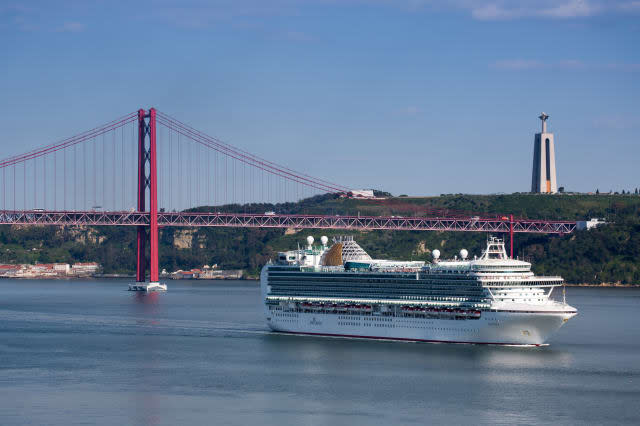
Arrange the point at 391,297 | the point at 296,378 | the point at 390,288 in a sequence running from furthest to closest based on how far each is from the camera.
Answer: the point at 390,288, the point at 391,297, the point at 296,378

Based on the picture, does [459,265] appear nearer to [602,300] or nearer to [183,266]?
[602,300]

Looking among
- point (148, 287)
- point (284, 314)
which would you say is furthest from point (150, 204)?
point (284, 314)

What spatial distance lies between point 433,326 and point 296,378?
10.2 m

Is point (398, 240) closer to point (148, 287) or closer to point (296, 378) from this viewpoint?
point (148, 287)

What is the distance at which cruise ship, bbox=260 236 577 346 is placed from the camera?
46.9 meters

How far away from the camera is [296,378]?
4069cm

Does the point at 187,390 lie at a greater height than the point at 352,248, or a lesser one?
lesser

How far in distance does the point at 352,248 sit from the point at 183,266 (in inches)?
4170

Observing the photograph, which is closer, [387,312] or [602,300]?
[387,312]

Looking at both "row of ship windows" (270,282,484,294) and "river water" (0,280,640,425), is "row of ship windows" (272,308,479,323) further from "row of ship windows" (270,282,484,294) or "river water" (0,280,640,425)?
"river water" (0,280,640,425)

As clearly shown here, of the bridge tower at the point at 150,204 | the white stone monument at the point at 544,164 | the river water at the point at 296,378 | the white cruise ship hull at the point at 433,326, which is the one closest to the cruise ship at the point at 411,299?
the white cruise ship hull at the point at 433,326

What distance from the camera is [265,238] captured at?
5994 inches

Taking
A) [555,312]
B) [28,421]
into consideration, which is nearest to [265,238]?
[555,312]

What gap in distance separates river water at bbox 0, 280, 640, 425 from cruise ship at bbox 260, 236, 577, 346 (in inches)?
31.8
